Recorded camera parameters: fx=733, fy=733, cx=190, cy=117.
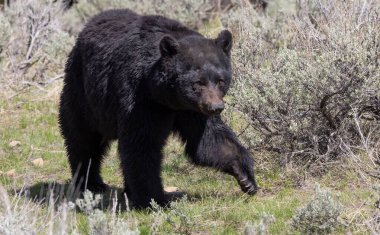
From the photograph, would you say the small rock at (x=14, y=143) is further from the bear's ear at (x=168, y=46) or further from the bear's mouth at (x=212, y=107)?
the bear's mouth at (x=212, y=107)

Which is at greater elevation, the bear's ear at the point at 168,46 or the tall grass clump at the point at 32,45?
the bear's ear at the point at 168,46

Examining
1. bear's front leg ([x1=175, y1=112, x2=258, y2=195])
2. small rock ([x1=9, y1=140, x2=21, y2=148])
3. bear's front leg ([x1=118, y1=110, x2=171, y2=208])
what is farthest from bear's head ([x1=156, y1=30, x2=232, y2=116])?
small rock ([x1=9, y1=140, x2=21, y2=148])

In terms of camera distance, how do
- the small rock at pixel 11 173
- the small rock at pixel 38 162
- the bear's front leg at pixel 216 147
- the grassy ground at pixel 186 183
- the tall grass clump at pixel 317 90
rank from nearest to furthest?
the grassy ground at pixel 186 183 < the bear's front leg at pixel 216 147 < the tall grass clump at pixel 317 90 < the small rock at pixel 11 173 < the small rock at pixel 38 162

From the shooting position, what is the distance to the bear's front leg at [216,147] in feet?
22.0

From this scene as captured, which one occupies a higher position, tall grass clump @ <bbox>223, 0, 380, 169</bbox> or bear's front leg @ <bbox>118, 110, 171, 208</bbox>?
tall grass clump @ <bbox>223, 0, 380, 169</bbox>

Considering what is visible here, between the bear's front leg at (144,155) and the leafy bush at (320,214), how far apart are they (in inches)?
63.2

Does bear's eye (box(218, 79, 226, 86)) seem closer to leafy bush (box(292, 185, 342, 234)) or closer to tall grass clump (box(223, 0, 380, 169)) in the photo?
tall grass clump (box(223, 0, 380, 169))

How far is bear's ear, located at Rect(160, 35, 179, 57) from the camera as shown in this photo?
6199 millimetres

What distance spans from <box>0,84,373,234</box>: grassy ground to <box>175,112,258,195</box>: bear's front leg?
203 mm

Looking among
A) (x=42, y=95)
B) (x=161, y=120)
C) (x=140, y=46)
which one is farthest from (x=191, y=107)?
(x=42, y=95)

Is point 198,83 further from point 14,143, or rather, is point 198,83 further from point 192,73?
point 14,143

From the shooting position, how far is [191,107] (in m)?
6.21

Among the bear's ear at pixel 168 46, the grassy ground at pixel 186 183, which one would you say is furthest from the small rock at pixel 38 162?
the bear's ear at pixel 168 46

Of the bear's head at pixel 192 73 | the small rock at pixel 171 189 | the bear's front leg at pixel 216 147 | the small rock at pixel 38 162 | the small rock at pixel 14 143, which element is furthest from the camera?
the small rock at pixel 14 143
